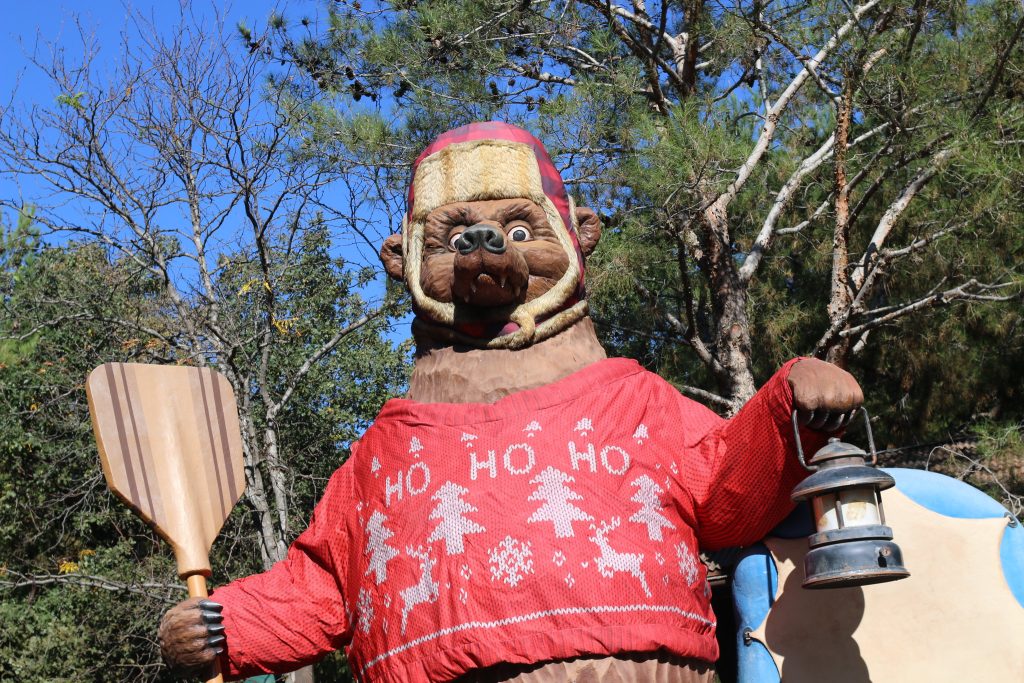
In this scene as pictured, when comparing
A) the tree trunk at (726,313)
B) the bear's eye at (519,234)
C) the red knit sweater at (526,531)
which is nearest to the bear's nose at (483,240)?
the bear's eye at (519,234)

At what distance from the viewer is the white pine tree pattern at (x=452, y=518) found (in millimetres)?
2727

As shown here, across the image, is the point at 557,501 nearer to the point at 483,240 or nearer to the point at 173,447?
the point at 483,240

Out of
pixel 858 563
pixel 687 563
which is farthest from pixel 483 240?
pixel 858 563

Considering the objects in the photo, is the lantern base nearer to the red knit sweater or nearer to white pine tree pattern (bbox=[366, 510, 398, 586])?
the red knit sweater

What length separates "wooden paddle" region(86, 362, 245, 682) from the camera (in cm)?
304

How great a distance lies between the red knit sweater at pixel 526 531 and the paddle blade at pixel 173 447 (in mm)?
210

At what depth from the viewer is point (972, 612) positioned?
295 cm

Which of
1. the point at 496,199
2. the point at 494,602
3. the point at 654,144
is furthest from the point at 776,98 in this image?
the point at 494,602

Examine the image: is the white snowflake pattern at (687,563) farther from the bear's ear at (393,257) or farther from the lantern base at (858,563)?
the bear's ear at (393,257)

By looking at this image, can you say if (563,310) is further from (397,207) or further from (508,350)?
(397,207)

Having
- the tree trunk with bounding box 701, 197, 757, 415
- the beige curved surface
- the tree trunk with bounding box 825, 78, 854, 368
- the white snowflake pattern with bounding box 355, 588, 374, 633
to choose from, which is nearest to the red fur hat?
the white snowflake pattern with bounding box 355, 588, 374, 633

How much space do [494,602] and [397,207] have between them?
18.3 feet

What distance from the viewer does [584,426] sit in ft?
9.43

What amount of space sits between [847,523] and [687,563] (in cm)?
42
